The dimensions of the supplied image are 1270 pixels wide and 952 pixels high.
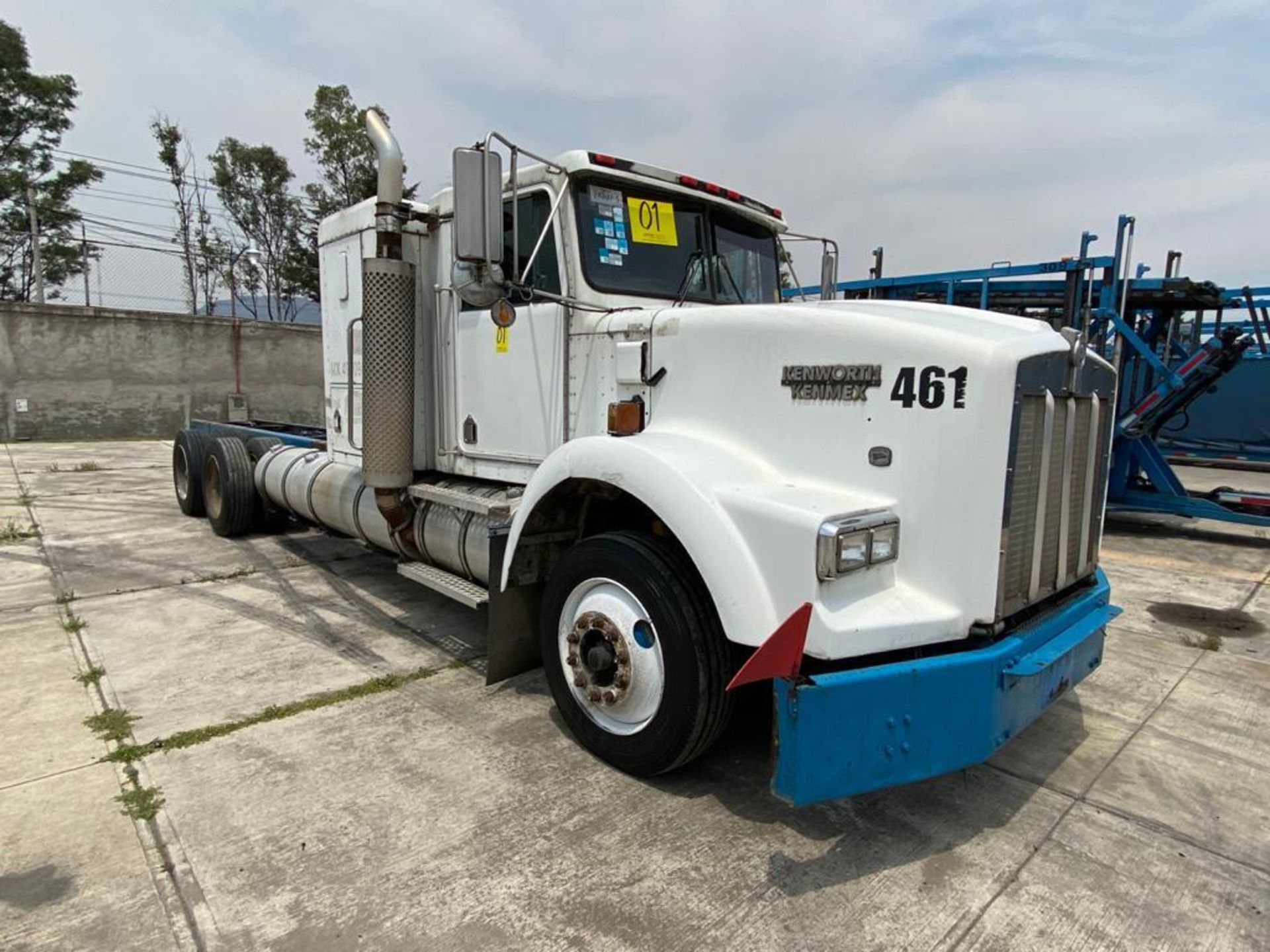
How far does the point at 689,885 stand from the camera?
241 centimetres

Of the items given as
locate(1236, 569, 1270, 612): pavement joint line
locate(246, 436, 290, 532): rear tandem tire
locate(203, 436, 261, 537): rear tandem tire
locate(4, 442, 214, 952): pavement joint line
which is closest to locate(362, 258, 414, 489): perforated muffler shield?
locate(4, 442, 214, 952): pavement joint line

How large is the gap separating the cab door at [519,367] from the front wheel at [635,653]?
101cm

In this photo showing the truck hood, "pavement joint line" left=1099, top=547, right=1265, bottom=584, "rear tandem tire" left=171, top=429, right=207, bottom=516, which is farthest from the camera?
"rear tandem tire" left=171, top=429, right=207, bottom=516

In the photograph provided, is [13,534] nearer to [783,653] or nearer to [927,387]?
[783,653]

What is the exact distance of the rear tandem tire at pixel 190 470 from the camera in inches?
312

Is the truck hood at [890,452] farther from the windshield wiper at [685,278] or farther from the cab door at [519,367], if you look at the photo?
the cab door at [519,367]

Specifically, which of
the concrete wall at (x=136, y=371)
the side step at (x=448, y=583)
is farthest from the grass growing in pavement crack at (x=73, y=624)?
the concrete wall at (x=136, y=371)

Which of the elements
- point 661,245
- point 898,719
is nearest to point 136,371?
point 661,245

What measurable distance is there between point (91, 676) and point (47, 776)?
111 centimetres

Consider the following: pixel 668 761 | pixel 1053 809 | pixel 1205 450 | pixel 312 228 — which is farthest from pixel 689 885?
pixel 312 228

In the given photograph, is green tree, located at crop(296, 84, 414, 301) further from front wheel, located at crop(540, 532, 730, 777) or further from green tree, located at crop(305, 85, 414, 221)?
front wheel, located at crop(540, 532, 730, 777)

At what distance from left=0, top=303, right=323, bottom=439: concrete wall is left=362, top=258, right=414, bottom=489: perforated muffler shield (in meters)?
14.6

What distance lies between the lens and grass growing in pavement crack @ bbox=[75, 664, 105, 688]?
3896mm

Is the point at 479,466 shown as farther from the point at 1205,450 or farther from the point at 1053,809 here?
the point at 1205,450
